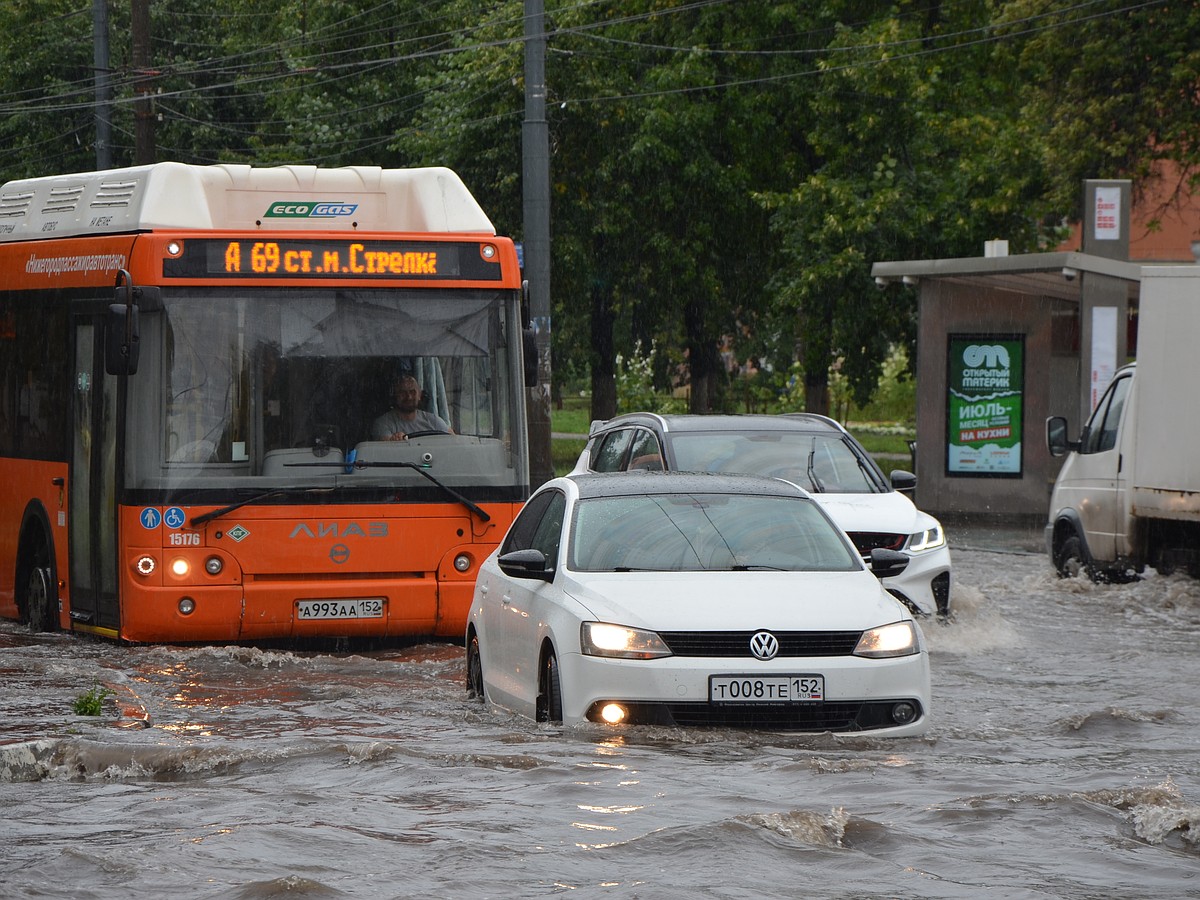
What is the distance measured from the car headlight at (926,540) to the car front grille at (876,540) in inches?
4.0

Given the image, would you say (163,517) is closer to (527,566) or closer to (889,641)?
(527,566)

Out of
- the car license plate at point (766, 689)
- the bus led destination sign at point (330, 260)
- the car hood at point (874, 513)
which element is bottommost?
the car license plate at point (766, 689)

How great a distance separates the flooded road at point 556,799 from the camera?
621 centimetres

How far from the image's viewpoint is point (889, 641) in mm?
8578

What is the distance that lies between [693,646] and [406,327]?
4.64 meters

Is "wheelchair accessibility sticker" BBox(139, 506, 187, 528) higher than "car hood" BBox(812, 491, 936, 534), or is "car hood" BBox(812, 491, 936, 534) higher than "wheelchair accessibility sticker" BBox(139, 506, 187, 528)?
"wheelchair accessibility sticker" BBox(139, 506, 187, 528)

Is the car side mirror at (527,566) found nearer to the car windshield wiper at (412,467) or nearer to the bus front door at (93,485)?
the car windshield wiper at (412,467)

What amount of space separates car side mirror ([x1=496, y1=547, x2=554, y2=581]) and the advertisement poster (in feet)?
58.7

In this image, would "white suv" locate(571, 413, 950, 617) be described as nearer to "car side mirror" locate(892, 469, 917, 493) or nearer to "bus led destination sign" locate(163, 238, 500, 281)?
"car side mirror" locate(892, 469, 917, 493)

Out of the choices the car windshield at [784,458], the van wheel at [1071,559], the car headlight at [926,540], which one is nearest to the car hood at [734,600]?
the car headlight at [926,540]

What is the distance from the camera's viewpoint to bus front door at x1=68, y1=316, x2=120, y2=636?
1237 centimetres

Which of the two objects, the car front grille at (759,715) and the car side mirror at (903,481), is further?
the car side mirror at (903,481)

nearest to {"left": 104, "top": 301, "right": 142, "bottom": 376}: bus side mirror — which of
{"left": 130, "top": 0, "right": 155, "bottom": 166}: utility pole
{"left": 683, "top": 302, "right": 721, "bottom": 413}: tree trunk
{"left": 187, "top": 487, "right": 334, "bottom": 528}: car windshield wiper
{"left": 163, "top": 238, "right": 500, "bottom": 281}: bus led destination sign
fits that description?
{"left": 163, "top": 238, "right": 500, "bottom": 281}: bus led destination sign

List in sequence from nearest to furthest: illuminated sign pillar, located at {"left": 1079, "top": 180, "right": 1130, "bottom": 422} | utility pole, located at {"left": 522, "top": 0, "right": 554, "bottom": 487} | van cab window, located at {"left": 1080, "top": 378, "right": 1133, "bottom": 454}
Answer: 1. van cab window, located at {"left": 1080, "top": 378, "right": 1133, "bottom": 454}
2. utility pole, located at {"left": 522, "top": 0, "right": 554, "bottom": 487}
3. illuminated sign pillar, located at {"left": 1079, "top": 180, "right": 1130, "bottom": 422}
